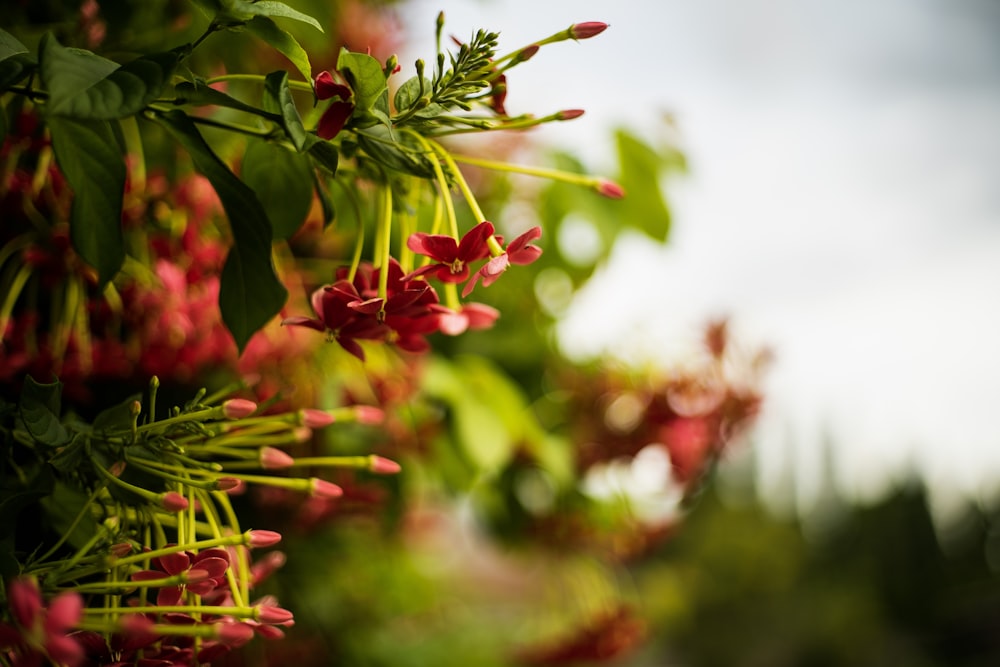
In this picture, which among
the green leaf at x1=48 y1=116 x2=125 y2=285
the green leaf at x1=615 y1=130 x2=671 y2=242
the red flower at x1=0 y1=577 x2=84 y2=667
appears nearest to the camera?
the red flower at x1=0 y1=577 x2=84 y2=667

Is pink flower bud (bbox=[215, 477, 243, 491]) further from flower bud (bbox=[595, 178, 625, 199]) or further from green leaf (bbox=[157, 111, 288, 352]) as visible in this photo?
flower bud (bbox=[595, 178, 625, 199])

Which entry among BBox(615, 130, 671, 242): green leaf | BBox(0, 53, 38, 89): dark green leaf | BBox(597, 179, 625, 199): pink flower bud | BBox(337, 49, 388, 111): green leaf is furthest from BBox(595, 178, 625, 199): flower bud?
BBox(615, 130, 671, 242): green leaf

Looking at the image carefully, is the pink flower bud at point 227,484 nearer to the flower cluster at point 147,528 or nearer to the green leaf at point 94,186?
the flower cluster at point 147,528

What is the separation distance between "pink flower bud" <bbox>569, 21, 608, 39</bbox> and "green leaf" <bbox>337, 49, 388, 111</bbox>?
0.07 meters

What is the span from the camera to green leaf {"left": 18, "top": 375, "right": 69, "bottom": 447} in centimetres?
25

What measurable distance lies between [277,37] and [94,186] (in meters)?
0.09

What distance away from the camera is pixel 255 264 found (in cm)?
29

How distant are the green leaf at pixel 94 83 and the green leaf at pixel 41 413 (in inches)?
3.9

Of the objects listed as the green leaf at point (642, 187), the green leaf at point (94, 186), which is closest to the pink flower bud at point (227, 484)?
the green leaf at point (94, 186)

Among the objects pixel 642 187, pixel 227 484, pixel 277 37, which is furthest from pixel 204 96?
pixel 642 187

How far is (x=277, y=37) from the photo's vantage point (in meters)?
0.25

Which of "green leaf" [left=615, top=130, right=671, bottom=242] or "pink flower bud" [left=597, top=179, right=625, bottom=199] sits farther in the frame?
"green leaf" [left=615, top=130, right=671, bottom=242]

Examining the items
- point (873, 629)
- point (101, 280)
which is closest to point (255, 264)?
point (101, 280)

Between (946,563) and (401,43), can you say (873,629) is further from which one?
(401,43)
